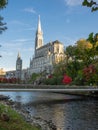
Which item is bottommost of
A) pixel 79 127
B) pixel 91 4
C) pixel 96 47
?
pixel 79 127

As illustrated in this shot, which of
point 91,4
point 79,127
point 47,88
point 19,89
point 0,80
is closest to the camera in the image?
point 91,4

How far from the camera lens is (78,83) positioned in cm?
9519

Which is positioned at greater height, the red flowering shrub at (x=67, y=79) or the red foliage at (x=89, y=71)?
the red foliage at (x=89, y=71)

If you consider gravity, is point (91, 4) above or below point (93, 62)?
below

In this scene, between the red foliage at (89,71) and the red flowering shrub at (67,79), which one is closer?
the red foliage at (89,71)

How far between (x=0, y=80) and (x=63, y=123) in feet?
549

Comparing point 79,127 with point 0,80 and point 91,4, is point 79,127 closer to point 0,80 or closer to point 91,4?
point 91,4

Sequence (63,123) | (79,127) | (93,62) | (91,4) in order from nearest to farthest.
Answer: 1. (91,4)
2. (79,127)
3. (63,123)
4. (93,62)

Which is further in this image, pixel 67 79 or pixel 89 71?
pixel 67 79

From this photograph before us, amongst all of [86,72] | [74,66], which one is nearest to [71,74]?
[74,66]

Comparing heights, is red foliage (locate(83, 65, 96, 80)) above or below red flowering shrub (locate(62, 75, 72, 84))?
above

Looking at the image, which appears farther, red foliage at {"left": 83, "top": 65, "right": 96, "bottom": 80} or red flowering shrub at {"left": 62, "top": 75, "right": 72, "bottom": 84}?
red flowering shrub at {"left": 62, "top": 75, "right": 72, "bottom": 84}

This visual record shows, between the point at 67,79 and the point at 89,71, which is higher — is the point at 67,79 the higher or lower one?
the lower one

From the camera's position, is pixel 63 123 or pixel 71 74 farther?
pixel 71 74
